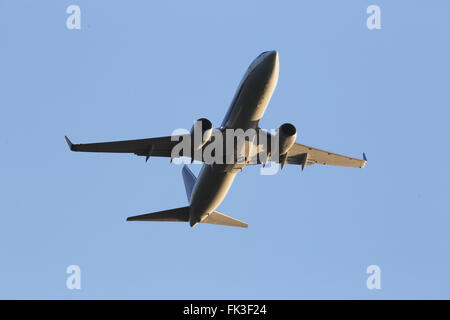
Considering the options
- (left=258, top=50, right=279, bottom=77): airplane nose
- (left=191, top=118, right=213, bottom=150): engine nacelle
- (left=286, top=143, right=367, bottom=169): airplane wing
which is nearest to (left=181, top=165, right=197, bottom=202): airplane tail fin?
(left=286, top=143, right=367, bottom=169): airplane wing

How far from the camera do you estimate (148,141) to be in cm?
3312

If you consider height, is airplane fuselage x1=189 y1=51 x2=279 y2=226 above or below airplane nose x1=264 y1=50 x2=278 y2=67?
below

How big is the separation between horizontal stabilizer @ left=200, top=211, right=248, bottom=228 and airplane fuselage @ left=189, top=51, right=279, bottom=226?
5003 millimetres

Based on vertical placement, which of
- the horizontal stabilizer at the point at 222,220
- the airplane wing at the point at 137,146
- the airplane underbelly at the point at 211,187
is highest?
the airplane wing at the point at 137,146

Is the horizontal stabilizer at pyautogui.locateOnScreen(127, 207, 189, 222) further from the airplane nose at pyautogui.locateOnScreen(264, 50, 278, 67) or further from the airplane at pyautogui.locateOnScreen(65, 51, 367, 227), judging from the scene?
the airplane nose at pyautogui.locateOnScreen(264, 50, 278, 67)

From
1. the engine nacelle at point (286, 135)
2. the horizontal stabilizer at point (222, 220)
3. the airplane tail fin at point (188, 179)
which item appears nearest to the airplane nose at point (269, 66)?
the engine nacelle at point (286, 135)

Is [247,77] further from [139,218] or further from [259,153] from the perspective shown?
[139,218]

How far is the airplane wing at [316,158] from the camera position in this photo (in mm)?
36469

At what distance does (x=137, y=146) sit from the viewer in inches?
1313

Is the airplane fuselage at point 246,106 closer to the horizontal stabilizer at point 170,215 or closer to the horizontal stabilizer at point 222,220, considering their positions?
the horizontal stabilizer at point 170,215

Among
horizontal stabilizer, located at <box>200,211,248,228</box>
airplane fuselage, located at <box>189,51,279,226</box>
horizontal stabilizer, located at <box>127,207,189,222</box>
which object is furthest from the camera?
horizontal stabilizer, located at <box>200,211,248,228</box>

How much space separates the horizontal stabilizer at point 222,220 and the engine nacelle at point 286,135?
367 inches

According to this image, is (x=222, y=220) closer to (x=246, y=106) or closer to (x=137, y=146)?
(x=137, y=146)

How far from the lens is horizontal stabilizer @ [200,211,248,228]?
3922 centimetres
